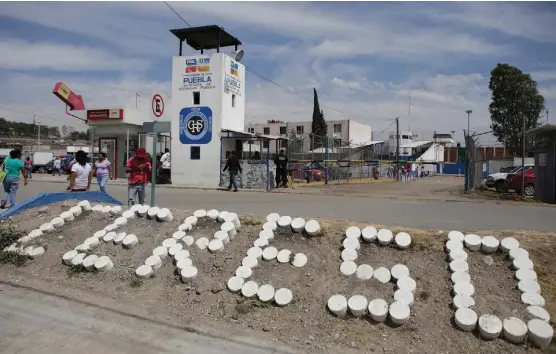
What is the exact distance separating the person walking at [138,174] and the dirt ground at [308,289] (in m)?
2.84

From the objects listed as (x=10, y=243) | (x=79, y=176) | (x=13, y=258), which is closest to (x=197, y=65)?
(x=79, y=176)

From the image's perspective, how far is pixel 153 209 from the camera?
24.5 feet

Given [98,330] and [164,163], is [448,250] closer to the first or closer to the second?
[98,330]

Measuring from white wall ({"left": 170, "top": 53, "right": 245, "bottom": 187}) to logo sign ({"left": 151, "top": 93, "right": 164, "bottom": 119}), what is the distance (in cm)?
1325

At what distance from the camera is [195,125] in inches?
871

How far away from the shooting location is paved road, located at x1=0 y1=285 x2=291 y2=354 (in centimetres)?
406

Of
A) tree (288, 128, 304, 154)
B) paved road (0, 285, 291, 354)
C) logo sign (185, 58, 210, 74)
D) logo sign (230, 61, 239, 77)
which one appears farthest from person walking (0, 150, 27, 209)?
tree (288, 128, 304, 154)

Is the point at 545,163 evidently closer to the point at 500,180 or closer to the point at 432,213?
the point at 500,180

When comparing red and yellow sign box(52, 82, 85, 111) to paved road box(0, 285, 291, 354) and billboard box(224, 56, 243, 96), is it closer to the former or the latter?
billboard box(224, 56, 243, 96)

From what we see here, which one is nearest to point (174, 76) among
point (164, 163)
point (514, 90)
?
point (164, 163)

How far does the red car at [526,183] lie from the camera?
715 inches

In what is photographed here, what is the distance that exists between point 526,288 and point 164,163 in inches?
813

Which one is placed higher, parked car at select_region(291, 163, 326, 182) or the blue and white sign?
the blue and white sign

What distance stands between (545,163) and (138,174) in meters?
13.9
